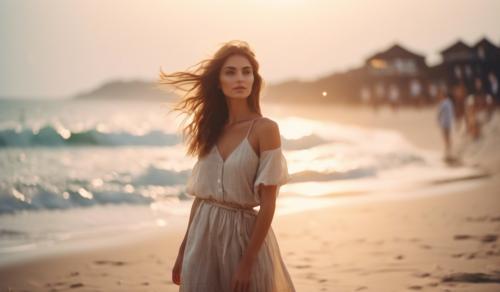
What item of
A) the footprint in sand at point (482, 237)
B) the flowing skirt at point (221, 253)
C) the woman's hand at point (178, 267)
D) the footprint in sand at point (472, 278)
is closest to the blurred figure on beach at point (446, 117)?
the footprint in sand at point (482, 237)

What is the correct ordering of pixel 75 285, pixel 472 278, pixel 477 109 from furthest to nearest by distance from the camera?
1. pixel 477 109
2. pixel 75 285
3. pixel 472 278

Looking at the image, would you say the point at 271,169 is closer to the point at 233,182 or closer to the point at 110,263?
the point at 233,182

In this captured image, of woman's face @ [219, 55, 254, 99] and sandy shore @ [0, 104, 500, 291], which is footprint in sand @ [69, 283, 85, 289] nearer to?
sandy shore @ [0, 104, 500, 291]

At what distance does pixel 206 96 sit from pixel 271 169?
456mm

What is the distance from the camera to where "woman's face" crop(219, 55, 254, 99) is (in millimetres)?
2469

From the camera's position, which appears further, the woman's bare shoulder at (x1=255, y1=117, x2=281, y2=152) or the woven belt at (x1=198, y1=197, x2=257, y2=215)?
the woven belt at (x1=198, y1=197, x2=257, y2=215)

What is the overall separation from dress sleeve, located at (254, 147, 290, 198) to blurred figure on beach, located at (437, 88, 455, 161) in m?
12.9

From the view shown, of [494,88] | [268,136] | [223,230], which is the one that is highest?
[494,88]

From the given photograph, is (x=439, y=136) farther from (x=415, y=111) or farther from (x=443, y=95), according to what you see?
(x=443, y=95)

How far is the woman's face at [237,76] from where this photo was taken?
2.47 metres

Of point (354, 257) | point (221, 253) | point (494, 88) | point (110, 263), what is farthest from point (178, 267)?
point (494, 88)

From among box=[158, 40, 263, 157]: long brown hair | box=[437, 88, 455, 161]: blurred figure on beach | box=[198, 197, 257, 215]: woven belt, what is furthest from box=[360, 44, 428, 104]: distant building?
box=[198, 197, 257, 215]: woven belt

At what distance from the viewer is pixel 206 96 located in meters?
2.61

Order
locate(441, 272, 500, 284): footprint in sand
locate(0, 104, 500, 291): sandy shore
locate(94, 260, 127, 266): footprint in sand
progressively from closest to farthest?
1. locate(441, 272, 500, 284): footprint in sand
2. locate(0, 104, 500, 291): sandy shore
3. locate(94, 260, 127, 266): footprint in sand
